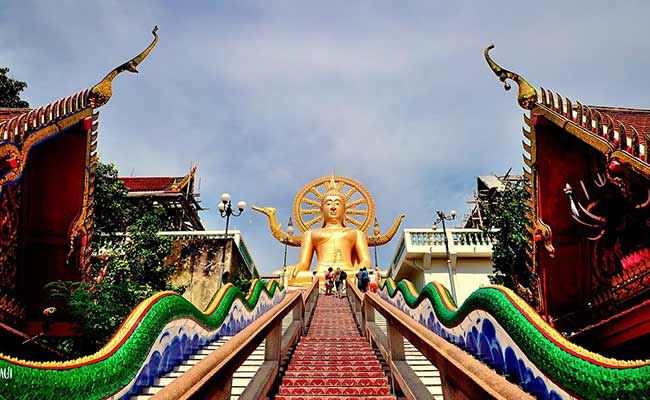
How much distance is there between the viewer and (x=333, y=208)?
67.0 feet

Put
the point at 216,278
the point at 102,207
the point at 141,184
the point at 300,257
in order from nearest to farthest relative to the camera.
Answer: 1. the point at 102,207
2. the point at 216,278
3. the point at 300,257
4. the point at 141,184

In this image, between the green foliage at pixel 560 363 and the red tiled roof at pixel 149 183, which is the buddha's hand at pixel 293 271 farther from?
the green foliage at pixel 560 363

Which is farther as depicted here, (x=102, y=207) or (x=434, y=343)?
(x=102, y=207)

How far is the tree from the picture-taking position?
14859mm

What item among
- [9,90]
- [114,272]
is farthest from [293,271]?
[9,90]

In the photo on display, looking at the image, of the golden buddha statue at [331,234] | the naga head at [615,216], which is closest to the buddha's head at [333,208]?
the golden buddha statue at [331,234]

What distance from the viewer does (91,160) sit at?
6426 mm

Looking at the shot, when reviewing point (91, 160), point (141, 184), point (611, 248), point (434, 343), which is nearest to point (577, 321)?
point (611, 248)

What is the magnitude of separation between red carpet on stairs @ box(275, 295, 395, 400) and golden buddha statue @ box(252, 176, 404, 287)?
39.4 feet

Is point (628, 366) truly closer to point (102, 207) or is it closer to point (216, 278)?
point (102, 207)

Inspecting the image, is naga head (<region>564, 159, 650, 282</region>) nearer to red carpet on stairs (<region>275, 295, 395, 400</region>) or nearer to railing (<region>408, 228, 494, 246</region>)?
red carpet on stairs (<region>275, 295, 395, 400</region>)

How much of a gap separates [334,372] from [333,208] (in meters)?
16.1

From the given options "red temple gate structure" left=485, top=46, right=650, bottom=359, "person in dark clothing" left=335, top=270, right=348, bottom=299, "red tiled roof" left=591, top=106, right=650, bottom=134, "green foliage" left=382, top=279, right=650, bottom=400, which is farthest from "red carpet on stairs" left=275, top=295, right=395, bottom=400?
"person in dark clothing" left=335, top=270, right=348, bottom=299

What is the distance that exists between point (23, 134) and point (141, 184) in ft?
79.3
